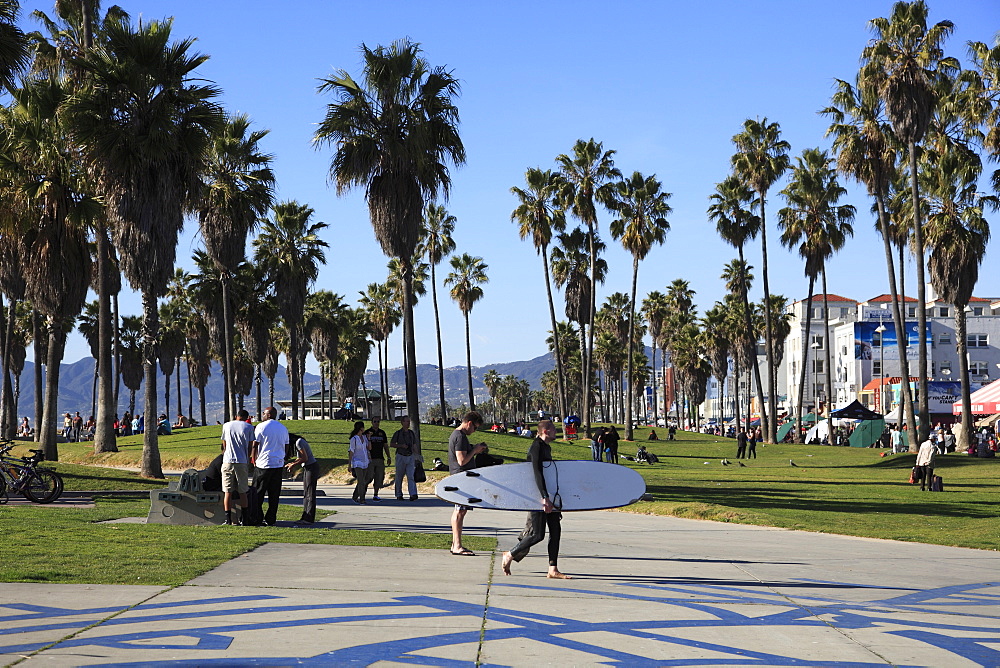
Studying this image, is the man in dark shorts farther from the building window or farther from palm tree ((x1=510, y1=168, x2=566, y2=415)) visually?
the building window

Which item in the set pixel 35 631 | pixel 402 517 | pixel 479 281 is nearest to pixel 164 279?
pixel 402 517

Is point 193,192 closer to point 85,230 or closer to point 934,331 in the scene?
point 85,230

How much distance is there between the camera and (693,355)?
98.0 metres

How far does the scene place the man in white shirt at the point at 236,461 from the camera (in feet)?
45.9

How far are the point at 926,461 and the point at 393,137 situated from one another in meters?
17.0

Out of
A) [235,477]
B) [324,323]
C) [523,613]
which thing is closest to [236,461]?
[235,477]

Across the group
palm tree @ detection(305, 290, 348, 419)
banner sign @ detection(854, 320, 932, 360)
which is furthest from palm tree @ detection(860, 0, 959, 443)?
banner sign @ detection(854, 320, 932, 360)

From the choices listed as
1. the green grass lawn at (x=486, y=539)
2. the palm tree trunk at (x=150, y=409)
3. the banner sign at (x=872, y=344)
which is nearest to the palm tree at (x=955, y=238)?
the green grass lawn at (x=486, y=539)

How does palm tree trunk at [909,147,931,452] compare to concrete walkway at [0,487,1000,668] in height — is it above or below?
above

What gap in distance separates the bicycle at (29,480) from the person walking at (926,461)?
67.4 ft

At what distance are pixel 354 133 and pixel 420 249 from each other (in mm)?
37145

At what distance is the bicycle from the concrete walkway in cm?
841

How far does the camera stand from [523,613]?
7.66 metres

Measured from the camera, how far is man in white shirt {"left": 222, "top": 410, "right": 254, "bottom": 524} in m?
14.0
